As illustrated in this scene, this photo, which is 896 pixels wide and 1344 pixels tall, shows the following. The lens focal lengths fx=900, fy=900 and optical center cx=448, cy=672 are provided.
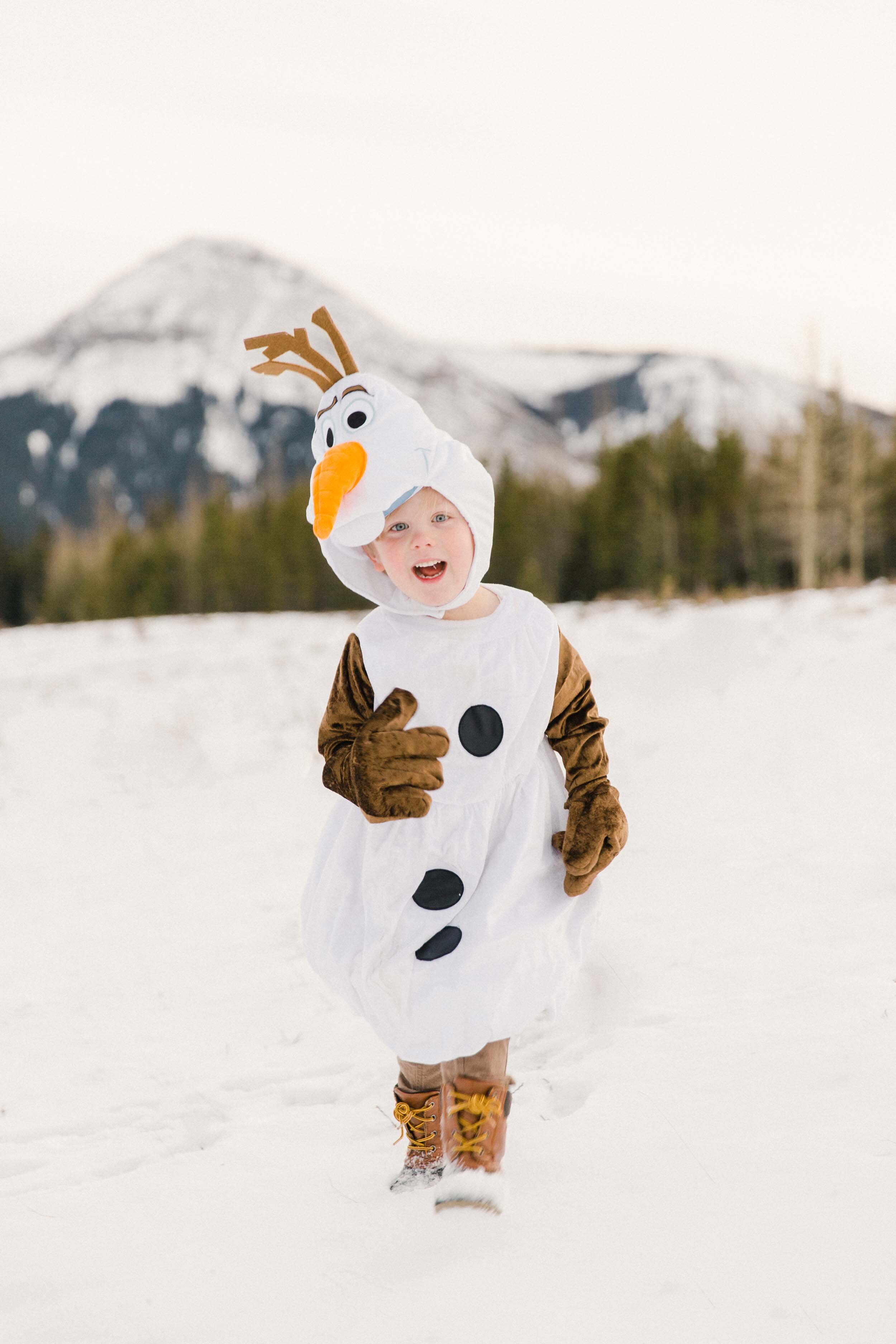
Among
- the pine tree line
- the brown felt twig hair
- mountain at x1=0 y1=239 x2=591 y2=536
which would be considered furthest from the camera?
mountain at x1=0 y1=239 x2=591 y2=536

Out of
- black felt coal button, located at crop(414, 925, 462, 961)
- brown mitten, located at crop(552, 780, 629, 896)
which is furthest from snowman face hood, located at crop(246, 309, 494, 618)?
black felt coal button, located at crop(414, 925, 462, 961)

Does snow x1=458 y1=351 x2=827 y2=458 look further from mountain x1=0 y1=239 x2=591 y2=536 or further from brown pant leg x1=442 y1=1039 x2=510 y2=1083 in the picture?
brown pant leg x1=442 y1=1039 x2=510 y2=1083

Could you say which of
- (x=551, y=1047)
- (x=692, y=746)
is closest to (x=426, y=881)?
(x=551, y=1047)

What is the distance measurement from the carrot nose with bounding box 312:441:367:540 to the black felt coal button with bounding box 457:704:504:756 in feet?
1.77

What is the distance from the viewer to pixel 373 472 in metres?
2.05

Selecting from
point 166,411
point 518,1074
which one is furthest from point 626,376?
point 518,1074

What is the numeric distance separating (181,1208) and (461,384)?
15934cm

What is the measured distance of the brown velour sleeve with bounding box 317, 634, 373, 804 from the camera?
7.09 ft

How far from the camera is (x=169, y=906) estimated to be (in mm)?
4801

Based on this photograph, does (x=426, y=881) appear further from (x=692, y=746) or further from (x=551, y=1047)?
(x=692, y=746)

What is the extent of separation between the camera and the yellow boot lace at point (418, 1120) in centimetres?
222

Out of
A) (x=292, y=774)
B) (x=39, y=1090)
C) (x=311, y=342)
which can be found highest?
(x=311, y=342)

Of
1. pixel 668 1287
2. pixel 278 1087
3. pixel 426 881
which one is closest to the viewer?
pixel 668 1287

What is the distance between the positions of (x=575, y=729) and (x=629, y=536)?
3155 centimetres
